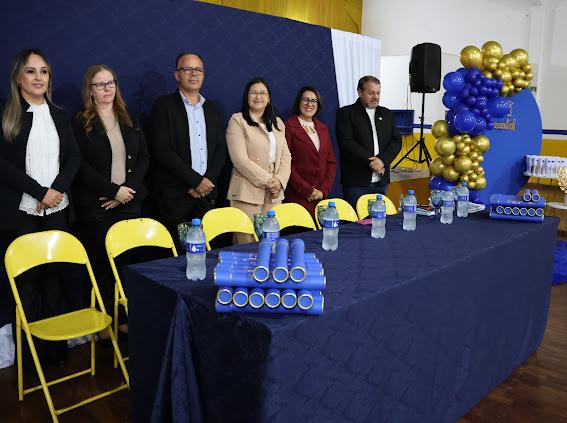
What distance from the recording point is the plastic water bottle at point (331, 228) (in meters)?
2.29

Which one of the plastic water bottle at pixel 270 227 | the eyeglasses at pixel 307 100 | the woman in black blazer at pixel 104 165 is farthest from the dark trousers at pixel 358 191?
the plastic water bottle at pixel 270 227

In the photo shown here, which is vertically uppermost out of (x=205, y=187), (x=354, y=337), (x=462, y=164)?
(x=462, y=164)

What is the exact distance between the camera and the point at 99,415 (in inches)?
92.7

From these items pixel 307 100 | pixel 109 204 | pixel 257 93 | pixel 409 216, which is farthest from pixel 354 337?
pixel 307 100

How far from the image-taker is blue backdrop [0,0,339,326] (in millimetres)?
2992

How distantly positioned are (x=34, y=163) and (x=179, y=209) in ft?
3.11

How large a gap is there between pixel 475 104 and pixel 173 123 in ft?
8.29

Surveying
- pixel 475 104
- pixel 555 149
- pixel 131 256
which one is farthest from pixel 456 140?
pixel 555 149

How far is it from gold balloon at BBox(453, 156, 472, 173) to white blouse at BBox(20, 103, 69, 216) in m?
3.14

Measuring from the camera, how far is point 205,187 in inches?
131

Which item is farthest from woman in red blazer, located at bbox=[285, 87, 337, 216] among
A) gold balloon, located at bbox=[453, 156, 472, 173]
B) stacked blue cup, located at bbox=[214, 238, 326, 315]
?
stacked blue cup, located at bbox=[214, 238, 326, 315]

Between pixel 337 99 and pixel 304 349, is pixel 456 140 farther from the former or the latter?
pixel 304 349

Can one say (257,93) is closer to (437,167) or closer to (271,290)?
(437,167)

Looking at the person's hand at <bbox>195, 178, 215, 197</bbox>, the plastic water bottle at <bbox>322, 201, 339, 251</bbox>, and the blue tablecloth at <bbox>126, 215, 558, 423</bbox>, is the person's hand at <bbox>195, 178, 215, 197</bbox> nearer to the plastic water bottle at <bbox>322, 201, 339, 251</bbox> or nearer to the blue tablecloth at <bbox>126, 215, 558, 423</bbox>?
the blue tablecloth at <bbox>126, 215, 558, 423</bbox>
